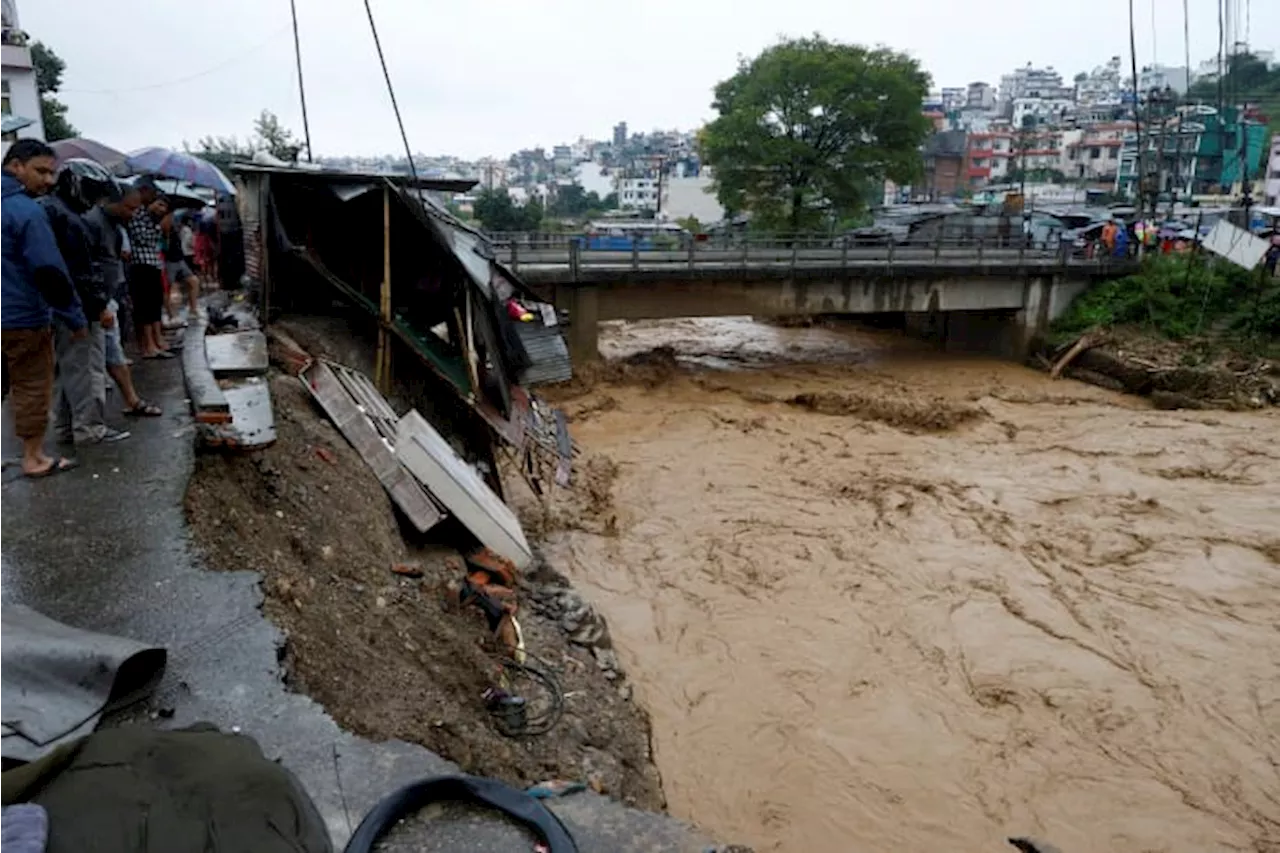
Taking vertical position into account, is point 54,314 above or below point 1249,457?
above

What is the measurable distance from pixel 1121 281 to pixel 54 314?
24308mm

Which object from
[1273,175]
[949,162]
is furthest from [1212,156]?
[949,162]

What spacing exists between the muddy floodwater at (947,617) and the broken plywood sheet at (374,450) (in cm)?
234

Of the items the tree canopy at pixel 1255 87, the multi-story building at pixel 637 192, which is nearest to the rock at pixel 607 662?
the tree canopy at pixel 1255 87

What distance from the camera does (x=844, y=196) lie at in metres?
30.5

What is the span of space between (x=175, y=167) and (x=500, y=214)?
3410 centimetres

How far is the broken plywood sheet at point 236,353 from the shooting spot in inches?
284

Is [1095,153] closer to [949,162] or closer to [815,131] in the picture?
[949,162]

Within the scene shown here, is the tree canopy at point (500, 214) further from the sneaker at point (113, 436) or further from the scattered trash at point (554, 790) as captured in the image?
the scattered trash at point (554, 790)

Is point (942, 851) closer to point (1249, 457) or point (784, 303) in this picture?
point (1249, 457)

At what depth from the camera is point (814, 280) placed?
66.3ft

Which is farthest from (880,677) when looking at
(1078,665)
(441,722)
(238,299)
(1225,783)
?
(238,299)

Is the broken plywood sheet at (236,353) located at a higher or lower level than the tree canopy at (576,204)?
lower

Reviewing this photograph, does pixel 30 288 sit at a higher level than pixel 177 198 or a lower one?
lower
